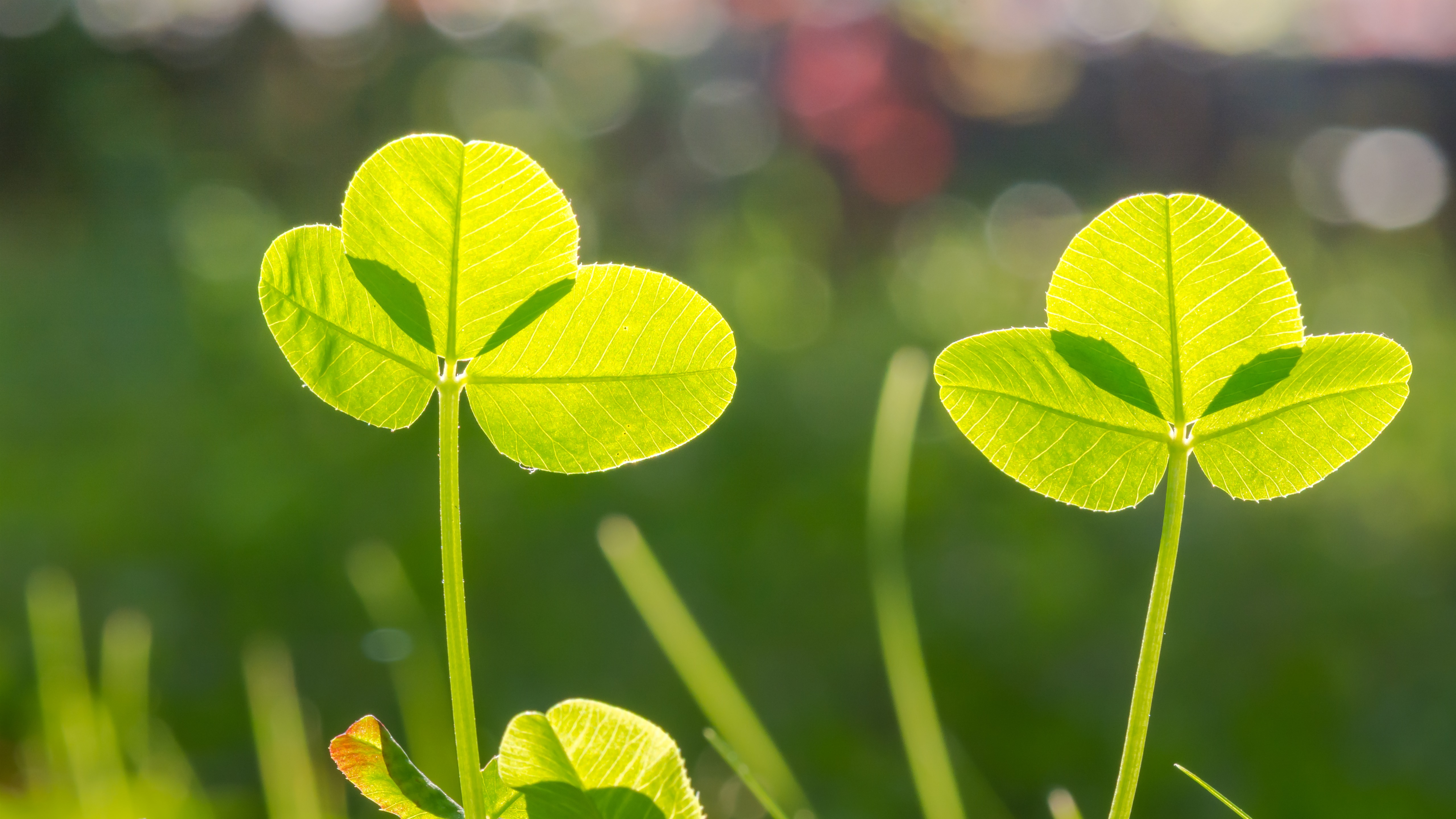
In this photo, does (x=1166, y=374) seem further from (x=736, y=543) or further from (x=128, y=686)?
(x=736, y=543)

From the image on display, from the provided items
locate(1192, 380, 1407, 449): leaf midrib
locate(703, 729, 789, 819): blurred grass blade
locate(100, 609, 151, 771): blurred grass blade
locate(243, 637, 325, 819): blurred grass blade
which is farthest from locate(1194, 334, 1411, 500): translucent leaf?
locate(100, 609, 151, 771): blurred grass blade

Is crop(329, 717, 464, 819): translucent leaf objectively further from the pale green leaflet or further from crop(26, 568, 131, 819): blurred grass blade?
crop(26, 568, 131, 819): blurred grass blade

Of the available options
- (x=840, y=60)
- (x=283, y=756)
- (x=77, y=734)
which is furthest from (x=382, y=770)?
(x=840, y=60)

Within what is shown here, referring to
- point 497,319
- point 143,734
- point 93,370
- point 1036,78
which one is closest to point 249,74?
point 93,370

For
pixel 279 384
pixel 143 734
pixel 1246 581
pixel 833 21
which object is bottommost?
pixel 1246 581

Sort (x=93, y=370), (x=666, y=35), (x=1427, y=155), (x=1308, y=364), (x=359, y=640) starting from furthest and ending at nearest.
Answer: (x=666, y=35), (x=1427, y=155), (x=93, y=370), (x=359, y=640), (x=1308, y=364)

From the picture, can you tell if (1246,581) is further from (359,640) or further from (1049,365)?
(1049,365)
